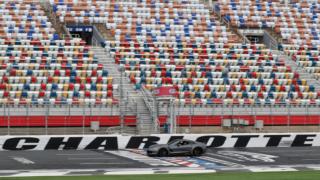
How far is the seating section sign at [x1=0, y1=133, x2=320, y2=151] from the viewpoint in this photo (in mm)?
38031

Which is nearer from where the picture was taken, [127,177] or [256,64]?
[127,177]

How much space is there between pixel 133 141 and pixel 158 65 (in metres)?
12.6

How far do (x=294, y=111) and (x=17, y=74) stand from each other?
17487 mm

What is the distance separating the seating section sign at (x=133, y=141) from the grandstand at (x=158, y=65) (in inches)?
84.1

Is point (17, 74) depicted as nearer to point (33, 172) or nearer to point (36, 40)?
point (36, 40)

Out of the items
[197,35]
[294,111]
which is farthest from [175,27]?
[294,111]

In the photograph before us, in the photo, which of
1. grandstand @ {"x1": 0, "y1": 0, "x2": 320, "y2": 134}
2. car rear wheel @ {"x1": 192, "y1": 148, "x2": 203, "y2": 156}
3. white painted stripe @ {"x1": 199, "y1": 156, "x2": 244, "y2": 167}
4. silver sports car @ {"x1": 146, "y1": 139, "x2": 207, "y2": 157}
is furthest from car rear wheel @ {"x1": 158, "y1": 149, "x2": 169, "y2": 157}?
grandstand @ {"x1": 0, "y1": 0, "x2": 320, "y2": 134}

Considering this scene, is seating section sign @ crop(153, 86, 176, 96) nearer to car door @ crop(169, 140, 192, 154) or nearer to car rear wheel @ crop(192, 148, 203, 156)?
car door @ crop(169, 140, 192, 154)

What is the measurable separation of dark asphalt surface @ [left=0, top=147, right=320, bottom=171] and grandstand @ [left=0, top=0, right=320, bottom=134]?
17.9 feet

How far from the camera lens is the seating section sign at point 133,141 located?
38.0 m

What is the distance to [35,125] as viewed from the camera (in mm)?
41312

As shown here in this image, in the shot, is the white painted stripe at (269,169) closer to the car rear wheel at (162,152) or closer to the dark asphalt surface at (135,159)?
the dark asphalt surface at (135,159)

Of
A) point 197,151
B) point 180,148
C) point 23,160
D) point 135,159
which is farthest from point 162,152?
point 23,160

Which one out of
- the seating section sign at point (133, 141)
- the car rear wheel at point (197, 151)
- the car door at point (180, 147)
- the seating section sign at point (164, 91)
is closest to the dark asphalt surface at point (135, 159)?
the car rear wheel at point (197, 151)
